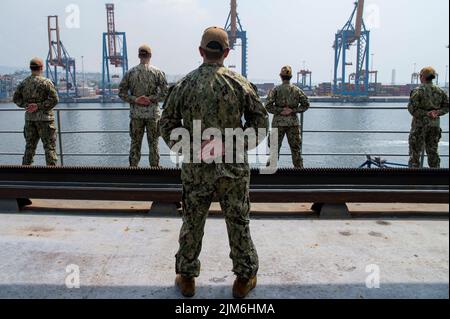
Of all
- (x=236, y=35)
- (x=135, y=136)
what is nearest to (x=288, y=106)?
(x=135, y=136)

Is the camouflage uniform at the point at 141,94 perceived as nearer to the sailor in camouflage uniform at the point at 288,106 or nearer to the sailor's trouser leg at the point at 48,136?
the sailor's trouser leg at the point at 48,136

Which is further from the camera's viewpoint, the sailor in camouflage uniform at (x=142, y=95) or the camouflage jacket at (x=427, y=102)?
the camouflage jacket at (x=427, y=102)

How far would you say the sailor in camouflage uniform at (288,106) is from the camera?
6.18m

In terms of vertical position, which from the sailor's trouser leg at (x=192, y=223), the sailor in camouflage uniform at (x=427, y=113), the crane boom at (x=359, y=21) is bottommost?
the sailor's trouser leg at (x=192, y=223)

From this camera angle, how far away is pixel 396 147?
2542 centimetres

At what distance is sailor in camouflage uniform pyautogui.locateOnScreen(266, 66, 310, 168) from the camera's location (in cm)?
618

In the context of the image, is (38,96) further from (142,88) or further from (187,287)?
(187,287)

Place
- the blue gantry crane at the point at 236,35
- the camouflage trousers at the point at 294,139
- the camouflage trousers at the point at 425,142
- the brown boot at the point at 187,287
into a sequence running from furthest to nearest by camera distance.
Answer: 1. the blue gantry crane at the point at 236,35
2. the camouflage trousers at the point at 294,139
3. the camouflage trousers at the point at 425,142
4. the brown boot at the point at 187,287

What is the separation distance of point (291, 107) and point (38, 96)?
3.52 metres

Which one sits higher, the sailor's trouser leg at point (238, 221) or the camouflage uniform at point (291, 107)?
the camouflage uniform at point (291, 107)

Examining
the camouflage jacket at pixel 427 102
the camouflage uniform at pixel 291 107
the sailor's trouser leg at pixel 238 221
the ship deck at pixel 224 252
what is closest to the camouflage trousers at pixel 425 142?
the camouflage jacket at pixel 427 102

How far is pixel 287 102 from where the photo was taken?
20.4ft

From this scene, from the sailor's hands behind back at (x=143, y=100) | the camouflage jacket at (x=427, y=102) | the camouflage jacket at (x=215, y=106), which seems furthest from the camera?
the camouflage jacket at (x=427, y=102)
